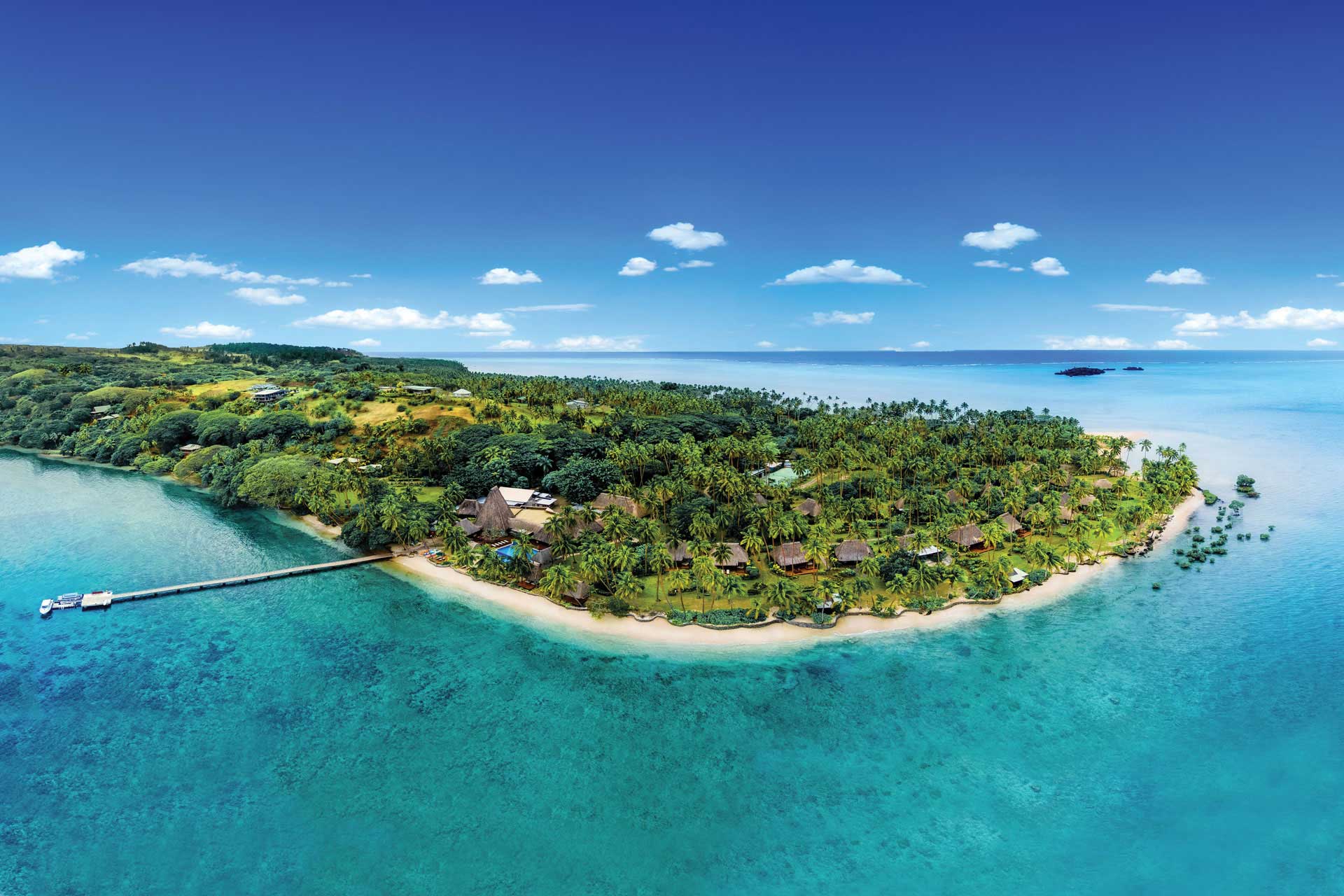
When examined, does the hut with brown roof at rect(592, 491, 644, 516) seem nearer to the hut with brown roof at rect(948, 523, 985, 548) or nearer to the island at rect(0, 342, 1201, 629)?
the island at rect(0, 342, 1201, 629)

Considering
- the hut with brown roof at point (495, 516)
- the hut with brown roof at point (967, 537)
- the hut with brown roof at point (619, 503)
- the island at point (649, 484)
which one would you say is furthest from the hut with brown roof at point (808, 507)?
the hut with brown roof at point (495, 516)

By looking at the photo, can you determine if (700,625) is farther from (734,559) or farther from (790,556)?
(790,556)

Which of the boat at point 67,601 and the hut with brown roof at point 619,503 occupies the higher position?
the hut with brown roof at point 619,503

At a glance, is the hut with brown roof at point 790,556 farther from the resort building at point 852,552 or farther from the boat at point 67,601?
the boat at point 67,601

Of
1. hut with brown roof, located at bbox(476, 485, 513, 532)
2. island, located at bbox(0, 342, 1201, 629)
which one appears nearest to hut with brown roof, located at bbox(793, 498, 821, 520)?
island, located at bbox(0, 342, 1201, 629)

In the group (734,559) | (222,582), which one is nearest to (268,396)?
(222,582)
